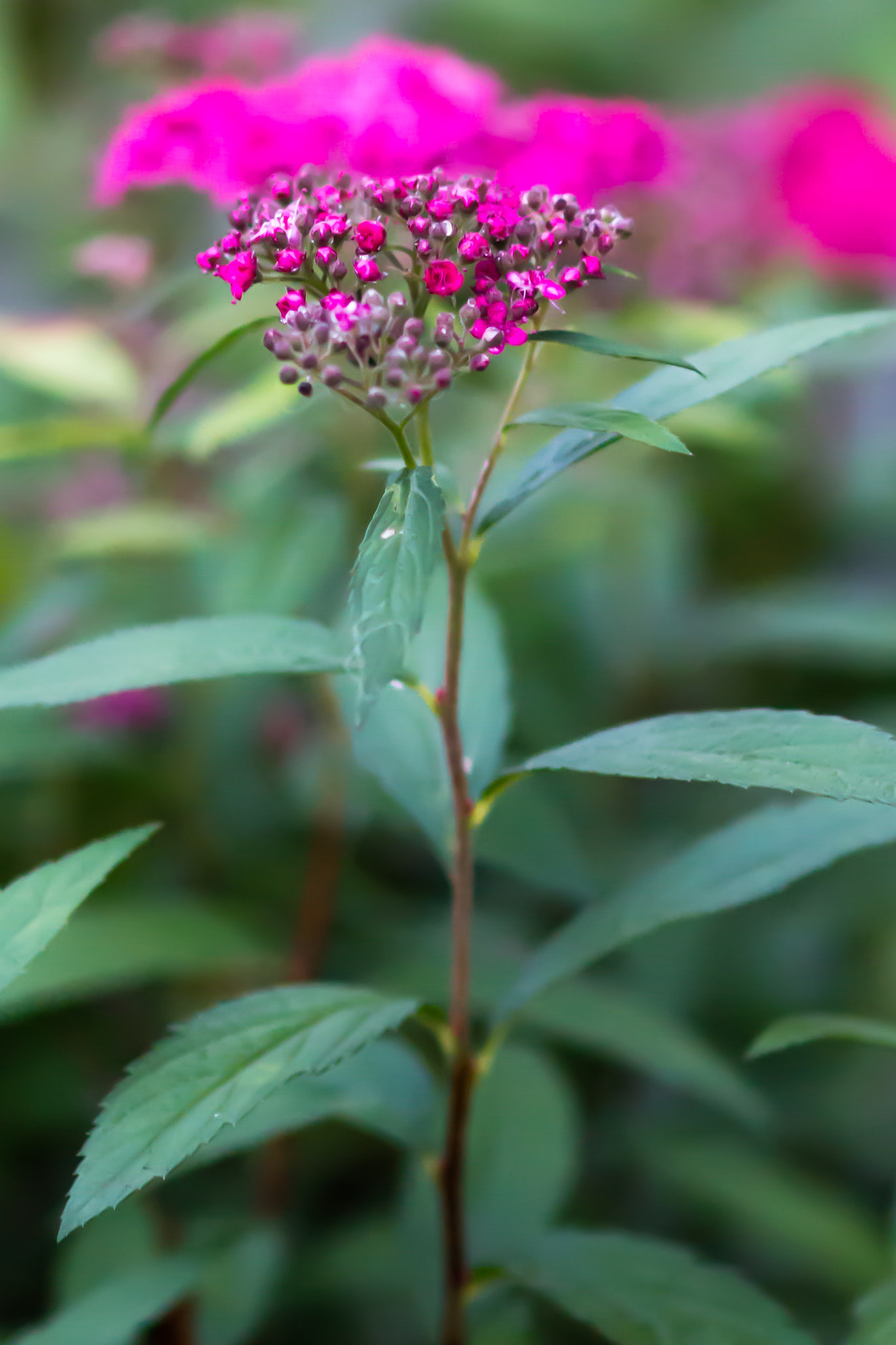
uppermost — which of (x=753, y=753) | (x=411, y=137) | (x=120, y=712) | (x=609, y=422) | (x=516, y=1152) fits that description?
(x=411, y=137)

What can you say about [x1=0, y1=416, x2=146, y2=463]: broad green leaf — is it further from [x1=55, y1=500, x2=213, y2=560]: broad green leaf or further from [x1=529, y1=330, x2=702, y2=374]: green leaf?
[x1=529, y1=330, x2=702, y2=374]: green leaf

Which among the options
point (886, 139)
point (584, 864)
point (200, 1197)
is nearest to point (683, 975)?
point (584, 864)

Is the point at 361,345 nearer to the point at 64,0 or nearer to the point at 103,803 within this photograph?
the point at 103,803

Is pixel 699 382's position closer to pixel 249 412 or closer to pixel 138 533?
pixel 249 412

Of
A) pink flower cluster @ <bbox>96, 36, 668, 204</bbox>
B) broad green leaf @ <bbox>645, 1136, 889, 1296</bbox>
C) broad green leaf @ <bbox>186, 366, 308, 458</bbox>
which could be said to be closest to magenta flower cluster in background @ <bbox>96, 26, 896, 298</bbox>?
pink flower cluster @ <bbox>96, 36, 668, 204</bbox>

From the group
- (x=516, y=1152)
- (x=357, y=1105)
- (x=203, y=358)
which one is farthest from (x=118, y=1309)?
(x=203, y=358)
